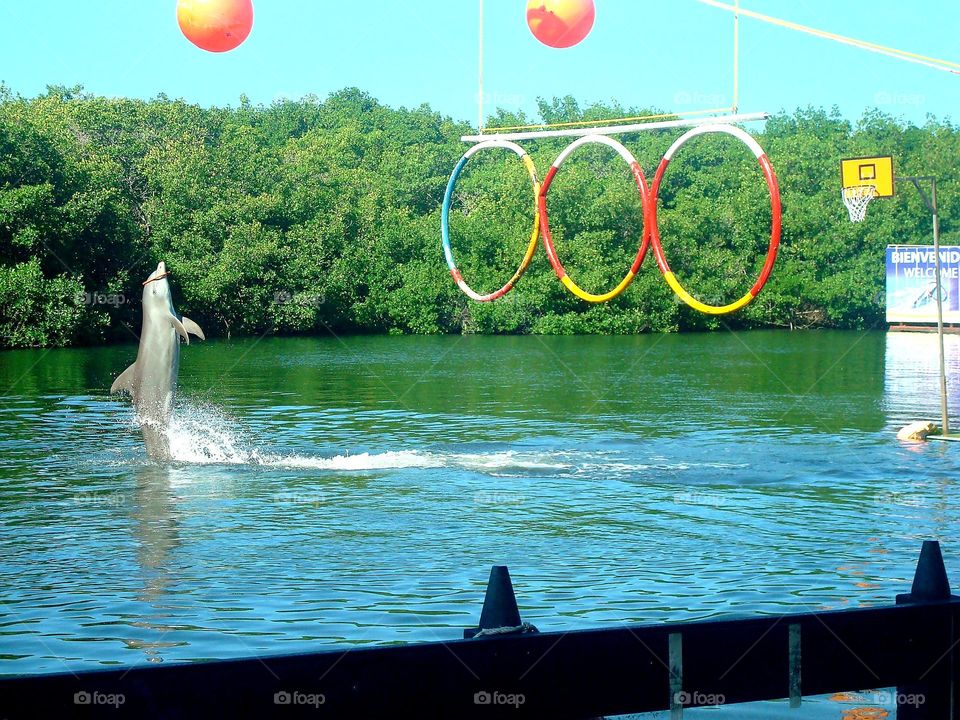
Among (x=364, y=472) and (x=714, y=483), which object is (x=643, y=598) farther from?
(x=364, y=472)

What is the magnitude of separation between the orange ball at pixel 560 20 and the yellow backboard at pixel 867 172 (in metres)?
10.6

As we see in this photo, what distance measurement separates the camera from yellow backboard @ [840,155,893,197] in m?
25.1

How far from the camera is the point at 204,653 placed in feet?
32.4

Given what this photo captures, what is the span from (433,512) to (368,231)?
6329 centimetres

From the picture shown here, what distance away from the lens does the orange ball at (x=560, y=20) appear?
16266 mm

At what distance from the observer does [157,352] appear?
742 inches

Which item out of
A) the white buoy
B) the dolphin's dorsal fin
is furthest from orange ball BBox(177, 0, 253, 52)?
the white buoy

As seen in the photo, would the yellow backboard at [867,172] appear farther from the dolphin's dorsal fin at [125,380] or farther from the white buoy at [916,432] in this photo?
the dolphin's dorsal fin at [125,380]

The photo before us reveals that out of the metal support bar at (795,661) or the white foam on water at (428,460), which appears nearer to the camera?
the metal support bar at (795,661)

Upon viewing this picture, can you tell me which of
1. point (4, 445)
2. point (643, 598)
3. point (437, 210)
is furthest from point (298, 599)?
point (437, 210)

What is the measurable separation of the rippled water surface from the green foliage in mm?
26972

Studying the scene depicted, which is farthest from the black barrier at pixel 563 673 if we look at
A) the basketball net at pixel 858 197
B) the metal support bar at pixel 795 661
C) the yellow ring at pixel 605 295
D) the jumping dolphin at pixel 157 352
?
the basketball net at pixel 858 197

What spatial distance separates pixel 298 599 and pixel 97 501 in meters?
6.89

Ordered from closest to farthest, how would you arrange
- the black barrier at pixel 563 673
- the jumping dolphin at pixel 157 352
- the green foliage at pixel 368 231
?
the black barrier at pixel 563 673 < the jumping dolphin at pixel 157 352 < the green foliage at pixel 368 231
